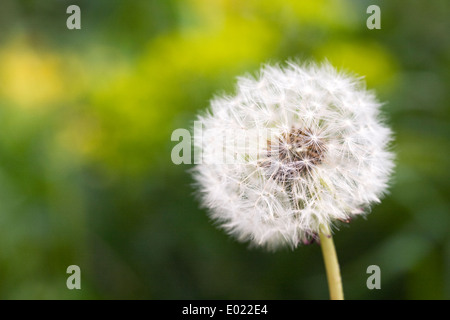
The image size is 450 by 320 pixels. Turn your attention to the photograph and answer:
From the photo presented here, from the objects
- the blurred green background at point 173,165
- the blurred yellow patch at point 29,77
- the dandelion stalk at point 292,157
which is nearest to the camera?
the dandelion stalk at point 292,157

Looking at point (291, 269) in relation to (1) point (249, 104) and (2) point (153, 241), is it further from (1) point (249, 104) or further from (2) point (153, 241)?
(1) point (249, 104)

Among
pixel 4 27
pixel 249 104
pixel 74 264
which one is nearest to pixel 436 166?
pixel 249 104

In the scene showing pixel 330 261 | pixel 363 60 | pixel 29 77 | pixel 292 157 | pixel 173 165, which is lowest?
pixel 330 261

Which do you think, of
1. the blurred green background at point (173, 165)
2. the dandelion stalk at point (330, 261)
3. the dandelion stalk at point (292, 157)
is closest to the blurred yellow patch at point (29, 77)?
the blurred green background at point (173, 165)

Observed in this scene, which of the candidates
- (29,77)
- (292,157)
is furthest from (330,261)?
(29,77)

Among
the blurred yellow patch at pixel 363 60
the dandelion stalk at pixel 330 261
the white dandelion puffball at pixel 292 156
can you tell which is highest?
the blurred yellow patch at pixel 363 60

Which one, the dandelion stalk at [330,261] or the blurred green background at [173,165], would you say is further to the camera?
the blurred green background at [173,165]

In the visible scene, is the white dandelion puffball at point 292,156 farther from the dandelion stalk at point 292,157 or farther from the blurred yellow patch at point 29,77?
the blurred yellow patch at point 29,77

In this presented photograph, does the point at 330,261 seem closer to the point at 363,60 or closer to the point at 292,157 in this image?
the point at 292,157

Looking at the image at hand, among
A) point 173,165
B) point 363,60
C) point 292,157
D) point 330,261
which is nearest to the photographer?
point 330,261
